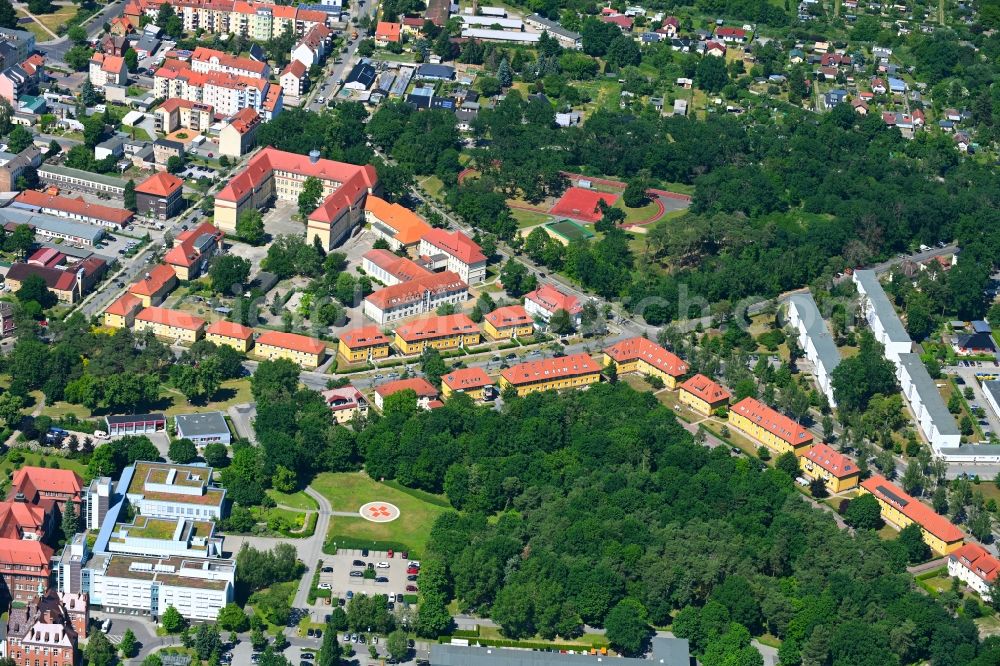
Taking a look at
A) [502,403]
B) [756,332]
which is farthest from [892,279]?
[502,403]

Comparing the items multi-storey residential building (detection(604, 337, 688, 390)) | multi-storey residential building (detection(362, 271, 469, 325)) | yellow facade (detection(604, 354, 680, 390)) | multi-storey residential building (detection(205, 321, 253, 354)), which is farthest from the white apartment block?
multi-storey residential building (detection(205, 321, 253, 354))

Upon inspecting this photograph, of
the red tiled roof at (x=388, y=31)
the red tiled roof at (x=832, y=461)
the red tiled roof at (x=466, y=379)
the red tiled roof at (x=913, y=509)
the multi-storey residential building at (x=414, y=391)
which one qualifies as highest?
the red tiled roof at (x=913, y=509)

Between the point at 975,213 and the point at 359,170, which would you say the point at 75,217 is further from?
the point at 975,213

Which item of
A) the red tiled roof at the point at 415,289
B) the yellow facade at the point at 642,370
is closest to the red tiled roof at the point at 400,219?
the red tiled roof at the point at 415,289

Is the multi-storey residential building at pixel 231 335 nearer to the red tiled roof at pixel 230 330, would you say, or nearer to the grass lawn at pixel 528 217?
the red tiled roof at pixel 230 330

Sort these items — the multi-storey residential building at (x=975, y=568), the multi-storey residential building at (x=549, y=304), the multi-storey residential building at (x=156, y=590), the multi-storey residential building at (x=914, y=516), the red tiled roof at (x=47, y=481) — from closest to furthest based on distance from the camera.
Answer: the multi-storey residential building at (x=156, y=590), the red tiled roof at (x=47, y=481), the multi-storey residential building at (x=975, y=568), the multi-storey residential building at (x=914, y=516), the multi-storey residential building at (x=549, y=304)

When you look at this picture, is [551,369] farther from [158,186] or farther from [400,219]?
[158,186]
